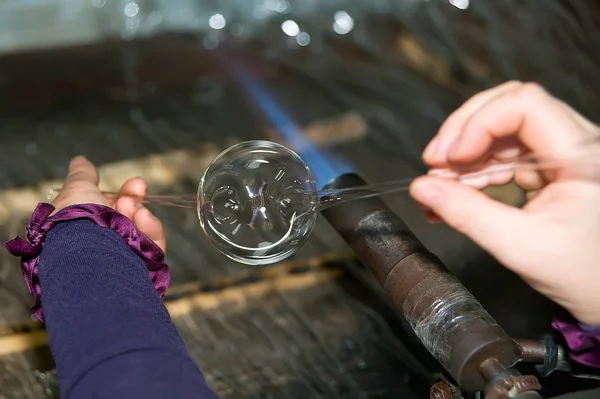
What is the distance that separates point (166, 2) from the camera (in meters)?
Answer: 1.07

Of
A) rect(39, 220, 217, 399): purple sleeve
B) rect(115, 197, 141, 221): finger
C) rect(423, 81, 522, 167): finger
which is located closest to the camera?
rect(39, 220, 217, 399): purple sleeve

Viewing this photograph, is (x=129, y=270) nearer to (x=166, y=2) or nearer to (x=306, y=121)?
(x=306, y=121)

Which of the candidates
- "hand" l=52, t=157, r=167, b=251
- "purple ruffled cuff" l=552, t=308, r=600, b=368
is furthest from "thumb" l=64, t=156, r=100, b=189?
"purple ruffled cuff" l=552, t=308, r=600, b=368

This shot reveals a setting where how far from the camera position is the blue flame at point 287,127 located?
938 millimetres

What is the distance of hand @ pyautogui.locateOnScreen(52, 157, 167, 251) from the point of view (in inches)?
23.7

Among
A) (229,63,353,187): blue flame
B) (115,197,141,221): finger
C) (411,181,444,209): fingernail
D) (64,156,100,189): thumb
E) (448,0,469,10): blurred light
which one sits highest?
(411,181,444,209): fingernail

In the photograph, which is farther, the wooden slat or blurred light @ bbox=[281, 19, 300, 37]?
blurred light @ bbox=[281, 19, 300, 37]

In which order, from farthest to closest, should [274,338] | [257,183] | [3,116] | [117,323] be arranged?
[3,116]
[274,338]
[257,183]
[117,323]

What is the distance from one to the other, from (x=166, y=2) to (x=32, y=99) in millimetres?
251

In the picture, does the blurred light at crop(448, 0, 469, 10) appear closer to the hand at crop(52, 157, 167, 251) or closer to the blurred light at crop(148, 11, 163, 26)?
the blurred light at crop(148, 11, 163, 26)

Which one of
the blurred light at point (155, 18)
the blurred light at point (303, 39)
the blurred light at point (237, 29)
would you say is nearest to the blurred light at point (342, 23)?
the blurred light at point (303, 39)

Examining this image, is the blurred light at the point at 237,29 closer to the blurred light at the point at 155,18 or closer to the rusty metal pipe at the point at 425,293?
the blurred light at the point at 155,18

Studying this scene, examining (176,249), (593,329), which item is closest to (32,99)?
(176,249)

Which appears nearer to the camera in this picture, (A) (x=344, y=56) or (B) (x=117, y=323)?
(B) (x=117, y=323)
